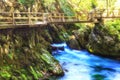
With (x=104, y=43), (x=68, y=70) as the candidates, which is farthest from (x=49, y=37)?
(x=68, y=70)

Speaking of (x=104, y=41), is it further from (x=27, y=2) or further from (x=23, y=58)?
(x=23, y=58)

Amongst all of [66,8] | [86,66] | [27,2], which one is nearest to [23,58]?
[86,66]

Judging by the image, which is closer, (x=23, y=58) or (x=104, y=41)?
(x=23, y=58)

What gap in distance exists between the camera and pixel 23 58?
20.3 meters

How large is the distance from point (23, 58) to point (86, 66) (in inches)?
355

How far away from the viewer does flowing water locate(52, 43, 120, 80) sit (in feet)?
76.0

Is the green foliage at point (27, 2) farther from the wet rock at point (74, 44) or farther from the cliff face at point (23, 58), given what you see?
the wet rock at point (74, 44)

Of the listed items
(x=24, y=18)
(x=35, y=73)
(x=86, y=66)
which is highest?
(x=24, y=18)

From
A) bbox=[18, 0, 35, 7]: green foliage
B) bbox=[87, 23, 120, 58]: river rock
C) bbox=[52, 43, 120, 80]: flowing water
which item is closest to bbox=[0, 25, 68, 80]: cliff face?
bbox=[52, 43, 120, 80]: flowing water

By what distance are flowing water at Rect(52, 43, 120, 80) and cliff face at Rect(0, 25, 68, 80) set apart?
70.2 inches

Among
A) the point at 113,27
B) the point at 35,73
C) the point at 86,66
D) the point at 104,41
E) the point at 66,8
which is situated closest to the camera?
the point at 35,73

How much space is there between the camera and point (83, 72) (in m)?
24.5

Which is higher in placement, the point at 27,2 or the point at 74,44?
the point at 27,2

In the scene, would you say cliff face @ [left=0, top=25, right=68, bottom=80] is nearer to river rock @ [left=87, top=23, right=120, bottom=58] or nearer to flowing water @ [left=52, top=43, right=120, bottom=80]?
flowing water @ [left=52, top=43, right=120, bottom=80]
